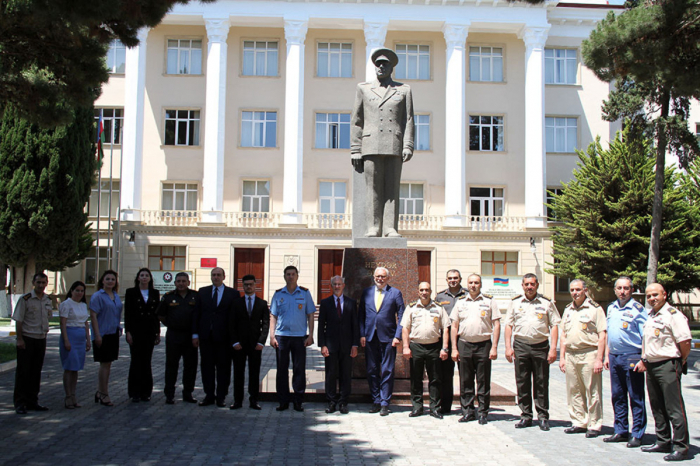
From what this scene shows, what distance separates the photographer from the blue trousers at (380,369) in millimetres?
8367

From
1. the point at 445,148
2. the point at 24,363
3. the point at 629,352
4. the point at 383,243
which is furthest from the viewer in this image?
the point at 445,148

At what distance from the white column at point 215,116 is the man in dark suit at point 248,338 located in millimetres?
24444

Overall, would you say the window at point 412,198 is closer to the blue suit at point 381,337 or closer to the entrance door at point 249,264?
the entrance door at point 249,264

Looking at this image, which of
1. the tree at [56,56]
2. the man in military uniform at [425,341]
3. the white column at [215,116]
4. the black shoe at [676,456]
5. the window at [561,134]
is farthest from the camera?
the window at [561,134]

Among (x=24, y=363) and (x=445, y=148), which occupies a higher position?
(x=445, y=148)

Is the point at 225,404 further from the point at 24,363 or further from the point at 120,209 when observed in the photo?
the point at 120,209

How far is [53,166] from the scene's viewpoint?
2606 cm

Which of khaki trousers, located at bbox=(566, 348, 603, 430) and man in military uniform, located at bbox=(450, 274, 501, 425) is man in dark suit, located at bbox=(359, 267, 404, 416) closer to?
man in military uniform, located at bbox=(450, 274, 501, 425)

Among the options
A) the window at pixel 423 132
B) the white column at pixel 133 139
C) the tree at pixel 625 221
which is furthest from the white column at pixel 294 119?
the tree at pixel 625 221

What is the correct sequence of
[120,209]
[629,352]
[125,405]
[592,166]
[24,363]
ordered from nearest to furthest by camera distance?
[629,352] → [24,363] → [125,405] → [592,166] → [120,209]

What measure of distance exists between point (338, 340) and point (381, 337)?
555mm

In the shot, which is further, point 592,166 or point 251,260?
point 251,260

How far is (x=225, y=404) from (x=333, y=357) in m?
1.74

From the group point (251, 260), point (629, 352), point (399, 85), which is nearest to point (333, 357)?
point (629, 352)
